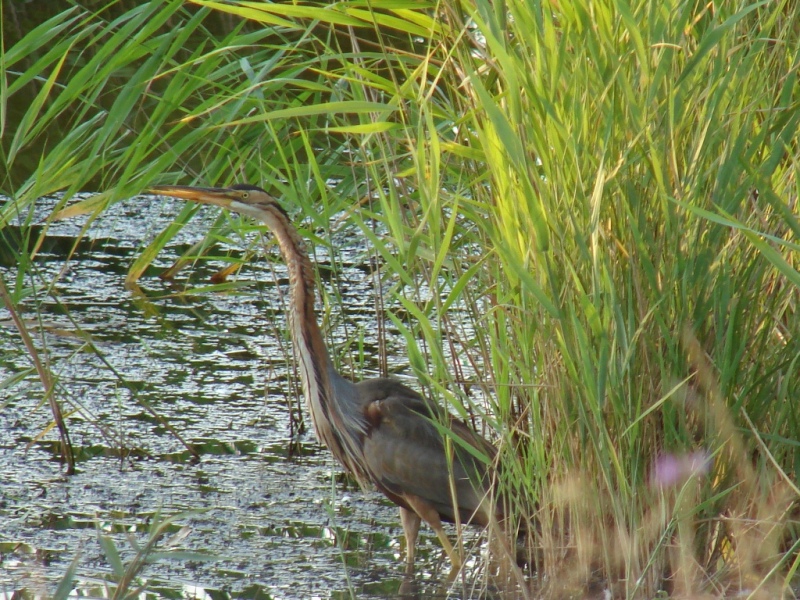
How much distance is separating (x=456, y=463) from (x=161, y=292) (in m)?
2.21

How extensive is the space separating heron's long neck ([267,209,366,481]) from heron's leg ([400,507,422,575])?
0.22m

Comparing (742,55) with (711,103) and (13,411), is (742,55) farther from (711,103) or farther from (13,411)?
(13,411)

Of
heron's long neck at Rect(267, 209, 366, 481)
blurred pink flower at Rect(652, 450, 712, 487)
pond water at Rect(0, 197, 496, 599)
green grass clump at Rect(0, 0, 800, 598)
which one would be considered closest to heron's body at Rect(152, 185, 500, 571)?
heron's long neck at Rect(267, 209, 366, 481)

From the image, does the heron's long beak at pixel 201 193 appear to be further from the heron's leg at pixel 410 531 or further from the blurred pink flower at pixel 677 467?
the blurred pink flower at pixel 677 467

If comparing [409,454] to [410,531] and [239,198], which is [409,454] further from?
[239,198]

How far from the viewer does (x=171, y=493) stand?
3.49 metres

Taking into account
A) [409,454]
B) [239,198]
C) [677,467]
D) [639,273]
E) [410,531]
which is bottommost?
[410,531]

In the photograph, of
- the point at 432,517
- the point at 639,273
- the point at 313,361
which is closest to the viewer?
the point at 639,273

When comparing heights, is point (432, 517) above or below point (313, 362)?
below

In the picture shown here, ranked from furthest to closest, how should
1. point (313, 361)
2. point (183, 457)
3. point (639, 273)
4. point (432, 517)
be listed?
point (183, 457)
point (313, 361)
point (432, 517)
point (639, 273)

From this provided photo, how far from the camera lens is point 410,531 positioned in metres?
3.33

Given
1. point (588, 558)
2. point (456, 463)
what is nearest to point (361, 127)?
point (588, 558)

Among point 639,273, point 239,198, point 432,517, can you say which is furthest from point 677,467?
point 239,198

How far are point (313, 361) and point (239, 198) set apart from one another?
1.62 ft
